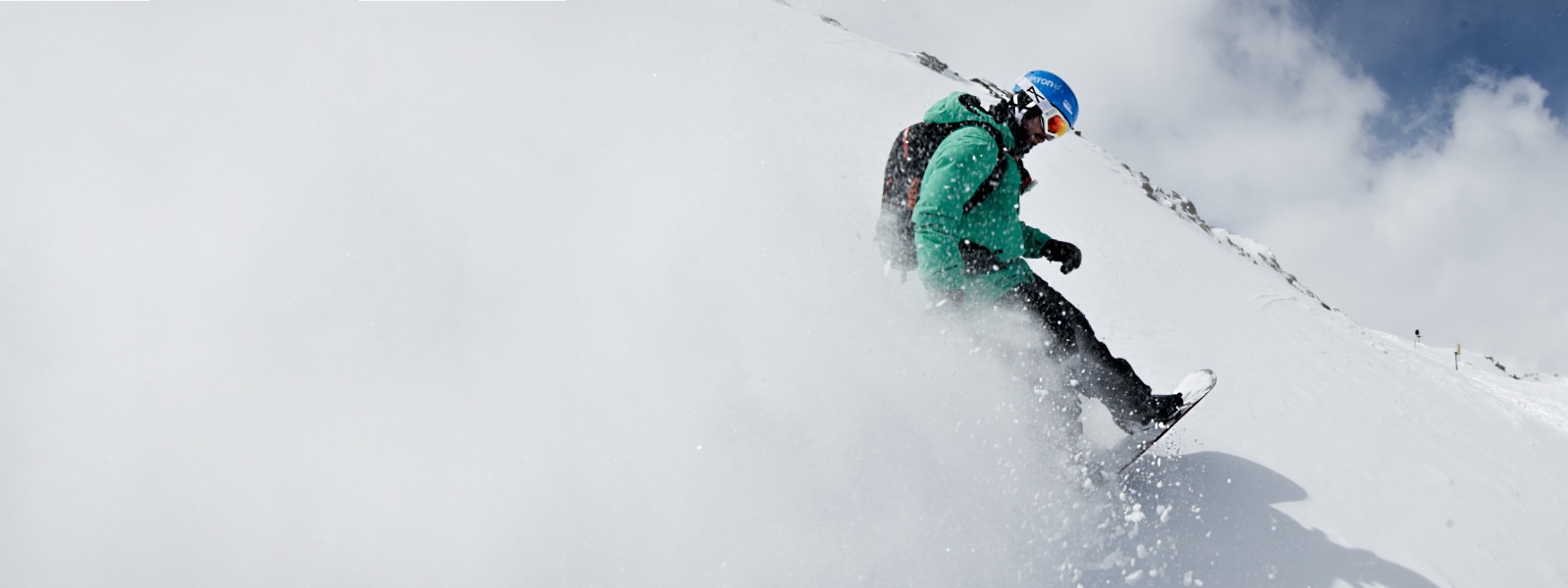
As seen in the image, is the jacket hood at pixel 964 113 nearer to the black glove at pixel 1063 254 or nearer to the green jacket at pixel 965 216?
the green jacket at pixel 965 216

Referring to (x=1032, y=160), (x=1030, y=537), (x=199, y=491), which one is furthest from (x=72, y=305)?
(x=1032, y=160)

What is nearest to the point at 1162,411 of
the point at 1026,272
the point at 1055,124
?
the point at 1026,272

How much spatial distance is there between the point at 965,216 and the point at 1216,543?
1.82m

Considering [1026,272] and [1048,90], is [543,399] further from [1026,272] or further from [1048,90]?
[1048,90]

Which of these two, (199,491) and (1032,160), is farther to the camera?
(1032,160)

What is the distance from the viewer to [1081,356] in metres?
3.55

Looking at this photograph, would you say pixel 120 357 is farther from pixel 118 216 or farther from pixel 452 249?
pixel 452 249

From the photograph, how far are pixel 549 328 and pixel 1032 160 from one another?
508 inches

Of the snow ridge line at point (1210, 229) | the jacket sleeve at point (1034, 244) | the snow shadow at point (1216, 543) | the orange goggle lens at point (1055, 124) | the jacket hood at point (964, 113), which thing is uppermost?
the snow ridge line at point (1210, 229)

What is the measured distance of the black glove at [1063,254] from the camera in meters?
4.00

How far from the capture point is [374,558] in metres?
2.97

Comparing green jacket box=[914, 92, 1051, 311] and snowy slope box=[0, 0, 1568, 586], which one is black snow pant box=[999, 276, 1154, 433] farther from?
snowy slope box=[0, 0, 1568, 586]

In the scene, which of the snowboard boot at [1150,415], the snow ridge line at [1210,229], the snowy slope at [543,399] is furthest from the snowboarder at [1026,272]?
the snow ridge line at [1210,229]

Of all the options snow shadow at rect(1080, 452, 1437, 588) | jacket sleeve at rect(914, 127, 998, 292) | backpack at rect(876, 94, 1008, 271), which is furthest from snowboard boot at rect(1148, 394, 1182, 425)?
backpack at rect(876, 94, 1008, 271)
